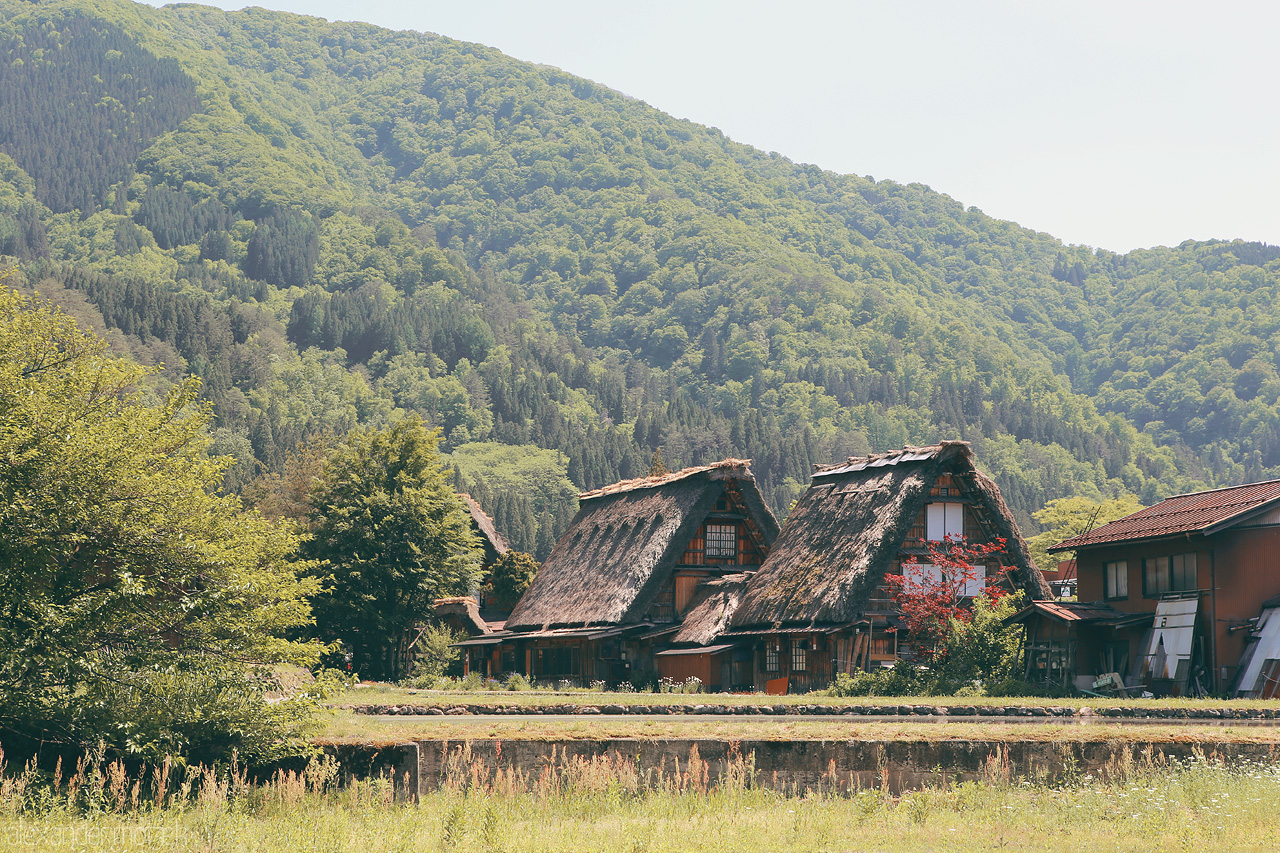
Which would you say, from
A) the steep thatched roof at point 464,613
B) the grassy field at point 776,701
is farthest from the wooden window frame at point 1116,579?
the steep thatched roof at point 464,613

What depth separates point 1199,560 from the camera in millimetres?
38219

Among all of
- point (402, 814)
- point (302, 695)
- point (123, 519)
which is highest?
point (123, 519)

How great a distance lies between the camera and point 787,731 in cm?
2114

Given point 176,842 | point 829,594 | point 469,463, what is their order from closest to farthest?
1. point 176,842
2. point 829,594
3. point 469,463

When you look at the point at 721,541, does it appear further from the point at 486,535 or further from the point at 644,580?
the point at 486,535

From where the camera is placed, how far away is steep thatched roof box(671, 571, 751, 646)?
45.4 metres

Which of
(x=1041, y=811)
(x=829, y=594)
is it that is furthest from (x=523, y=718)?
(x=829, y=594)

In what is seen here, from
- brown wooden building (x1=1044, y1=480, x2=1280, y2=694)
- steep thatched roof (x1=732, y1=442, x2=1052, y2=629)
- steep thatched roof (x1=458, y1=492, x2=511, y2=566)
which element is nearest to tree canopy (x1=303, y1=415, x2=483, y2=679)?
steep thatched roof (x1=732, y1=442, x2=1052, y2=629)

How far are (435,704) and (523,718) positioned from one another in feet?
11.4

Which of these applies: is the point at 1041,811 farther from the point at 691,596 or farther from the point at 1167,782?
the point at 691,596

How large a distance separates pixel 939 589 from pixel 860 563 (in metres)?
2.56

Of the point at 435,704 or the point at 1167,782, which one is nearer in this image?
the point at 1167,782

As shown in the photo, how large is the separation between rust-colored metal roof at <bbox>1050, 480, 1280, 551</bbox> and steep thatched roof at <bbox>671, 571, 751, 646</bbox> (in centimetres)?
1125

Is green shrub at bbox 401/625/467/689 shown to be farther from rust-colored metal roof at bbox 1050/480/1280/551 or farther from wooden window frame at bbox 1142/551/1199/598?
wooden window frame at bbox 1142/551/1199/598
